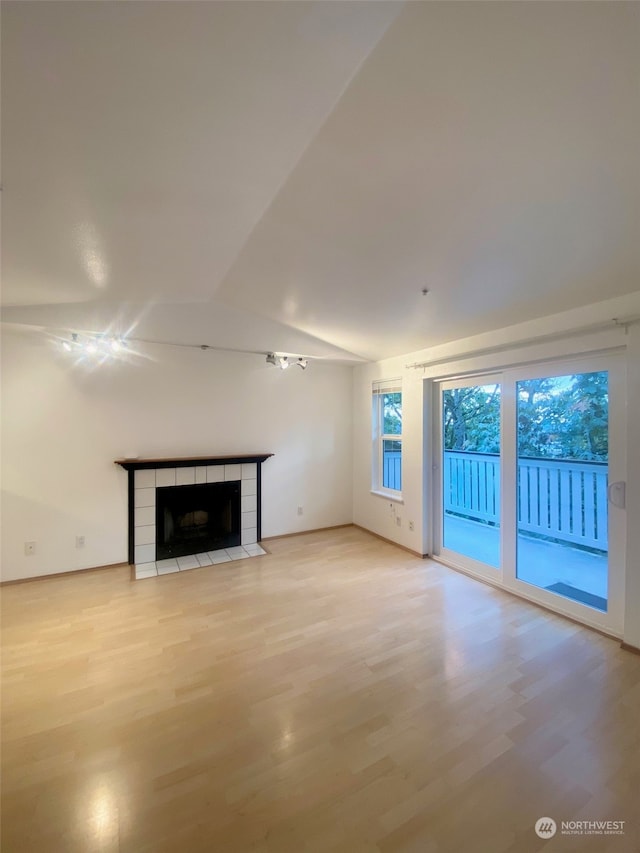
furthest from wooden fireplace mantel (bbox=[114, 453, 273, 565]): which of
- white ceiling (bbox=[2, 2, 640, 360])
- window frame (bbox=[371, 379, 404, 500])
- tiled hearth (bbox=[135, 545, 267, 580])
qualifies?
white ceiling (bbox=[2, 2, 640, 360])

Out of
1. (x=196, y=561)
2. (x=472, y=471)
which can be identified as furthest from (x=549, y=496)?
(x=196, y=561)

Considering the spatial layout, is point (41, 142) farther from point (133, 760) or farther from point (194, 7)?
point (133, 760)

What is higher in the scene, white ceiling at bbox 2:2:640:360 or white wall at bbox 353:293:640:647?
white ceiling at bbox 2:2:640:360

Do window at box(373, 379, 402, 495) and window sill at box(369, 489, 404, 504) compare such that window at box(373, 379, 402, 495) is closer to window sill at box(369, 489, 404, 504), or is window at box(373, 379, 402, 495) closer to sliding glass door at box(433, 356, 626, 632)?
window sill at box(369, 489, 404, 504)

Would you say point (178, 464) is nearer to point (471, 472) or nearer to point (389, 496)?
point (389, 496)

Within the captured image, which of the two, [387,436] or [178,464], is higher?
[387,436]

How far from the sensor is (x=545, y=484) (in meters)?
2.75

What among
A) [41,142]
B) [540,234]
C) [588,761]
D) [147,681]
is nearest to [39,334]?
[41,142]

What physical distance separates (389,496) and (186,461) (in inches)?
97.8

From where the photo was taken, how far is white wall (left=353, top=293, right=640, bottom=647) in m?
2.17

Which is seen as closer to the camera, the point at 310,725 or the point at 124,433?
the point at 310,725

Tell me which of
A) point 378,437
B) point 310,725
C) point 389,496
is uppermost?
point 378,437

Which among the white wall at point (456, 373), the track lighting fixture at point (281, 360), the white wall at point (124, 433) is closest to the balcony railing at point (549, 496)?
the white wall at point (456, 373)

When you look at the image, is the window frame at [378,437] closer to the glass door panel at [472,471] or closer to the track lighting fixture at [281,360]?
the glass door panel at [472,471]
